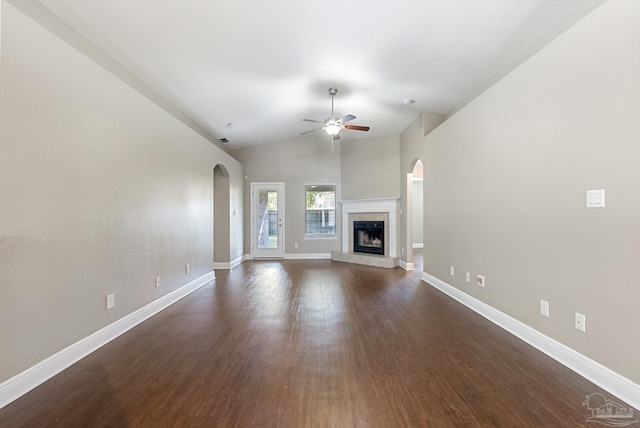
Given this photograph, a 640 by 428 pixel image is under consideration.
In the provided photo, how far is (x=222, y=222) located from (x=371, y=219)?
3546 millimetres

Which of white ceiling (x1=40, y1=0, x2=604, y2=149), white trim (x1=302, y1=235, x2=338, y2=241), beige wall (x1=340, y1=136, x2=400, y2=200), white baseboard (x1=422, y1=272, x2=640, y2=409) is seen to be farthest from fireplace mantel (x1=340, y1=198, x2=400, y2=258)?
white baseboard (x1=422, y1=272, x2=640, y2=409)

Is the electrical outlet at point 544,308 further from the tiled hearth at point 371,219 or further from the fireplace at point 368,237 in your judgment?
the fireplace at point 368,237

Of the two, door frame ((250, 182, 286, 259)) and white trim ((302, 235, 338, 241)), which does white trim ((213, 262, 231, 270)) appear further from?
white trim ((302, 235, 338, 241))

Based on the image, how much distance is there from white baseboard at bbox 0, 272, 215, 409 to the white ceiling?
108 inches

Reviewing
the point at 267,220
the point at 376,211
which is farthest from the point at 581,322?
the point at 267,220

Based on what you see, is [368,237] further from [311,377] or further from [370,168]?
[311,377]

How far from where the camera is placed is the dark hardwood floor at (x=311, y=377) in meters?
1.65

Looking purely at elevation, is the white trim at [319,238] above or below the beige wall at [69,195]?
below

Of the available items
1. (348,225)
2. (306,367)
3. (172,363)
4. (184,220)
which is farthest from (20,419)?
(348,225)

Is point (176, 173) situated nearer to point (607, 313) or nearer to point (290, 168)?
point (290, 168)

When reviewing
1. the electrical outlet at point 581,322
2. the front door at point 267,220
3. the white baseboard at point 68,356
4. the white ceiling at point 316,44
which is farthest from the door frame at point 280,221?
the electrical outlet at point 581,322

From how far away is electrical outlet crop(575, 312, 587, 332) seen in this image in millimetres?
2080

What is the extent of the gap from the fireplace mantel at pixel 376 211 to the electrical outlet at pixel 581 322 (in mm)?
4492

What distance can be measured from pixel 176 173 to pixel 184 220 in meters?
0.71
